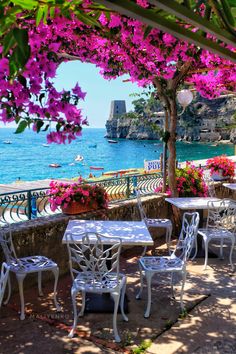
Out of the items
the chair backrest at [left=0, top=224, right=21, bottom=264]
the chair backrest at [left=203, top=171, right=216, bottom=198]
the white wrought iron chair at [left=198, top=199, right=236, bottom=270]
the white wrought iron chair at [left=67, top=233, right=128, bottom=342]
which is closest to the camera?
the white wrought iron chair at [left=67, top=233, right=128, bottom=342]

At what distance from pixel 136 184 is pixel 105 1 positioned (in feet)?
26.8

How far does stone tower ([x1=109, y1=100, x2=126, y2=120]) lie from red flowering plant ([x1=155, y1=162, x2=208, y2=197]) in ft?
486

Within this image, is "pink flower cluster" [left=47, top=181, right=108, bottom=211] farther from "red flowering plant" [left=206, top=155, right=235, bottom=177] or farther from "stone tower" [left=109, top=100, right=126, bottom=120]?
"stone tower" [left=109, top=100, right=126, bottom=120]

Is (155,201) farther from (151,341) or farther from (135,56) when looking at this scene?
(151,341)

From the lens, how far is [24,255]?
521 cm

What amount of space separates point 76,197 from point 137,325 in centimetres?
247

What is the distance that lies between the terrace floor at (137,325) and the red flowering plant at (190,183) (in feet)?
10.5

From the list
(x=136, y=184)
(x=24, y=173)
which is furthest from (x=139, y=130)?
(x=136, y=184)

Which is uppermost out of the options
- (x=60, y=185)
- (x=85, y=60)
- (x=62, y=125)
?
(x=85, y=60)

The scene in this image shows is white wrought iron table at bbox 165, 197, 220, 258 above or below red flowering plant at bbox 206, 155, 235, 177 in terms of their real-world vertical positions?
below

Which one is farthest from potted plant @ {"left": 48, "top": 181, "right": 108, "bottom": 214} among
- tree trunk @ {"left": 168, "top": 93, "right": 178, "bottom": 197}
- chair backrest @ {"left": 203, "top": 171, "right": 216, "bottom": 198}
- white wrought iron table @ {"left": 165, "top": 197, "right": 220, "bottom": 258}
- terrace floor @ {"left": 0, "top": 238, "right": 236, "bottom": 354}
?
chair backrest @ {"left": 203, "top": 171, "right": 216, "bottom": 198}

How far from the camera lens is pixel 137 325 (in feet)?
13.5

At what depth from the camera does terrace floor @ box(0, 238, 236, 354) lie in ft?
12.1

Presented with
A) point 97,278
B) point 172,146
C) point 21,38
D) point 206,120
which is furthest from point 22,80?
point 206,120
